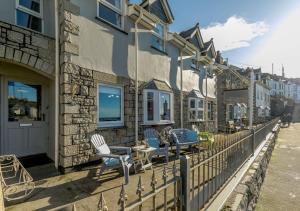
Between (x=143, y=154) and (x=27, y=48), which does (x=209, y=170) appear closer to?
(x=143, y=154)

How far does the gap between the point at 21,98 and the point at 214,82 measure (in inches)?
535

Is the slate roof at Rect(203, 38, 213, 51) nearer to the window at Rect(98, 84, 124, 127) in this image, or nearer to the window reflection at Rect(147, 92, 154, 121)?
the window reflection at Rect(147, 92, 154, 121)

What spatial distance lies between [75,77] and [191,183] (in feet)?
13.8

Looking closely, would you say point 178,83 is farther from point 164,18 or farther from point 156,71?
point 164,18

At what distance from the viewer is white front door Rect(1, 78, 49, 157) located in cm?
605

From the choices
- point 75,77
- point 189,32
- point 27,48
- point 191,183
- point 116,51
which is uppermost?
point 189,32

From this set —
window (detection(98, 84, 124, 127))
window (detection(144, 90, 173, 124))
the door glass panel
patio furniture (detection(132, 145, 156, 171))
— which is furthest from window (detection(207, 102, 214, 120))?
the door glass panel

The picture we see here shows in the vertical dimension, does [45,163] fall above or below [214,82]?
below

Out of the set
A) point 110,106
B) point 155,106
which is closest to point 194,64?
point 155,106

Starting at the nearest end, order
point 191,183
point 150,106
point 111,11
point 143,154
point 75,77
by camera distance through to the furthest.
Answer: point 191,183, point 75,77, point 143,154, point 111,11, point 150,106

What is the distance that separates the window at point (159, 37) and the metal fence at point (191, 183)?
6.27 meters

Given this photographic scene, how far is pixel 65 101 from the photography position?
5547 millimetres

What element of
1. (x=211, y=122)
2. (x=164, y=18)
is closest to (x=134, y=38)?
(x=164, y=18)

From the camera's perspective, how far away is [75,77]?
19.2 ft
